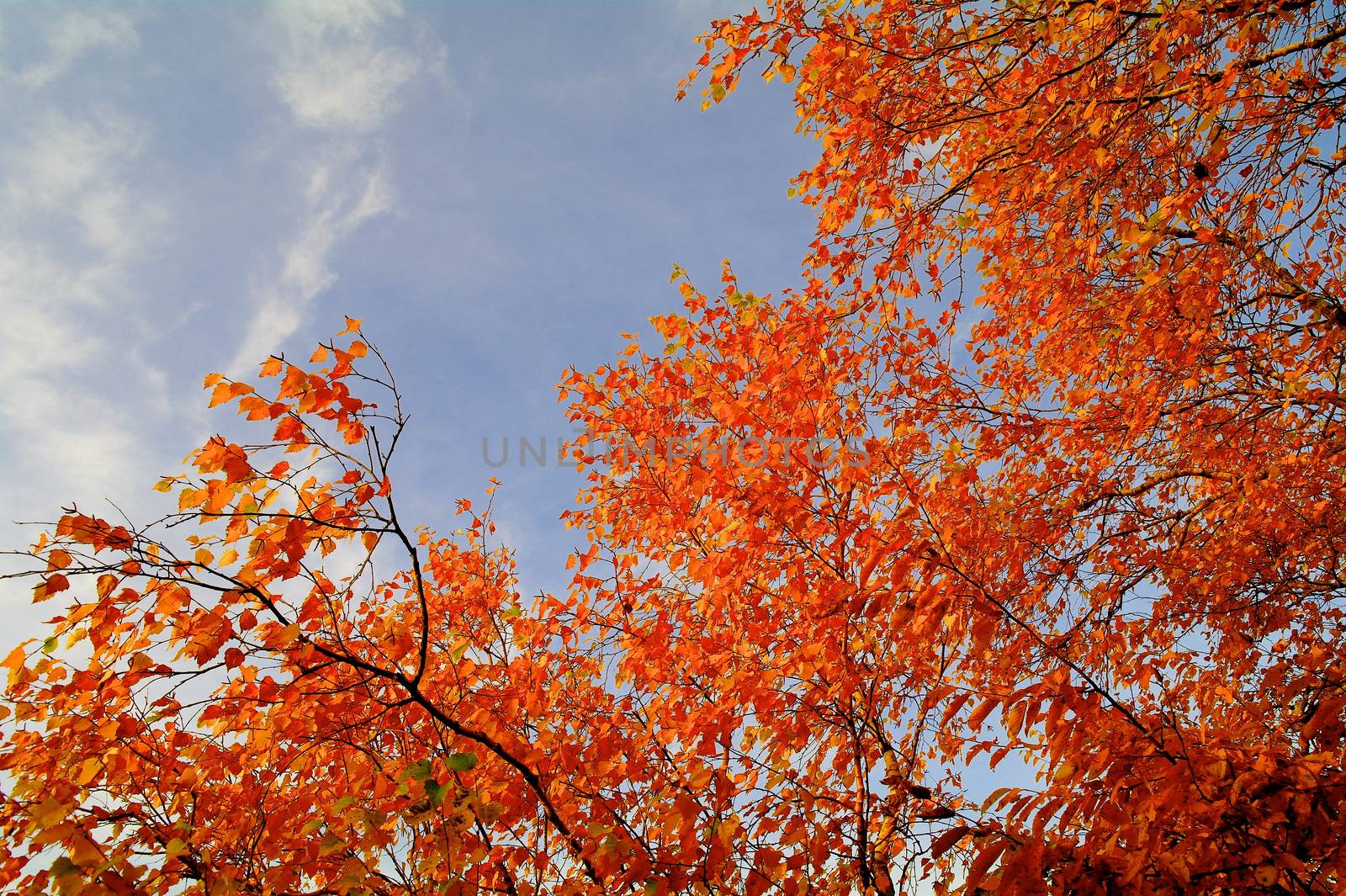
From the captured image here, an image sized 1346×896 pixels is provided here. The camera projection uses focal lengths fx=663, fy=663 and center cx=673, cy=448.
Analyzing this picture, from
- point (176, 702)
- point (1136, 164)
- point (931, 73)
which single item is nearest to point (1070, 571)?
point (1136, 164)

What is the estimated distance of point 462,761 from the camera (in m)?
2.14

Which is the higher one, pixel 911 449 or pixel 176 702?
pixel 911 449

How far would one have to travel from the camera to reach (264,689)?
303cm

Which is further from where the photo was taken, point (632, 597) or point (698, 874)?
point (632, 597)

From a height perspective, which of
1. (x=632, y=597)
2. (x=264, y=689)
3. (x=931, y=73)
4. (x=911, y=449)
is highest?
(x=931, y=73)

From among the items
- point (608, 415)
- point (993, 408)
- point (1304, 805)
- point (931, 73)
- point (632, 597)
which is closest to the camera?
point (1304, 805)

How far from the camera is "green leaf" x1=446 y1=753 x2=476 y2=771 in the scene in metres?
2.11

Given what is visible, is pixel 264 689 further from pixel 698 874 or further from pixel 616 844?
pixel 698 874

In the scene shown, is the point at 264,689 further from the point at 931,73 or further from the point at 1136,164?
the point at 1136,164

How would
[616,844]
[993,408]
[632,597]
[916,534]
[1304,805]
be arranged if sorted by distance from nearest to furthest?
[1304,805], [616,844], [916,534], [632,597], [993,408]

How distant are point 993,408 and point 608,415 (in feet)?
11.9

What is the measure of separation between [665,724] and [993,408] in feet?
13.1

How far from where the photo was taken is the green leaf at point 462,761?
211cm

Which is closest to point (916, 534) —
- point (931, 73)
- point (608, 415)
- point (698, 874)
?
point (698, 874)
